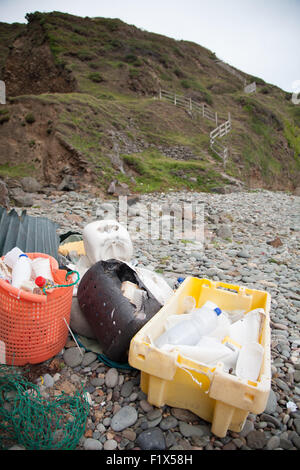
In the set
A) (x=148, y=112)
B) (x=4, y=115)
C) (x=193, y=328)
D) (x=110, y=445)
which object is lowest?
(x=110, y=445)

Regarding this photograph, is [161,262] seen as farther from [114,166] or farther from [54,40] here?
[54,40]

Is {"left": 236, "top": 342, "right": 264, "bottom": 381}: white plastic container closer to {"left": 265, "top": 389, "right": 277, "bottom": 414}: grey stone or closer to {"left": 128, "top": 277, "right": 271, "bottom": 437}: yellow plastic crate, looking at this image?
{"left": 128, "top": 277, "right": 271, "bottom": 437}: yellow plastic crate

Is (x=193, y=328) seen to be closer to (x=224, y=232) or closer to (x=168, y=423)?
(x=168, y=423)

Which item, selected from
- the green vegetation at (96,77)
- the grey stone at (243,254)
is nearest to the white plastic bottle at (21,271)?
the grey stone at (243,254)

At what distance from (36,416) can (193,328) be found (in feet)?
3.62

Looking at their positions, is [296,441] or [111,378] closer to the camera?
[296,441]

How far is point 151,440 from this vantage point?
1601 millimetres

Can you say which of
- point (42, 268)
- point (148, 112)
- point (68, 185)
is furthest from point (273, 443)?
point (148, 112)

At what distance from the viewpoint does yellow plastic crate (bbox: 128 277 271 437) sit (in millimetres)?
1417

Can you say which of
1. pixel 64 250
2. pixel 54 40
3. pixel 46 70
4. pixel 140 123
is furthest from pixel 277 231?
pixel 54 40

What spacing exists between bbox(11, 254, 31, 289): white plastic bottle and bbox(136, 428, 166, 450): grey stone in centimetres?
125

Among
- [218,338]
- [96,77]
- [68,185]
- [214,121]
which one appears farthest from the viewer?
[214,121]

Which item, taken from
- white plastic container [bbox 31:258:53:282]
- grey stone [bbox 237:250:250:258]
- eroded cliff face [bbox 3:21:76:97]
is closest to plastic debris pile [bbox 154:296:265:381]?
white plastic container [bbox 31:258:53:282]
